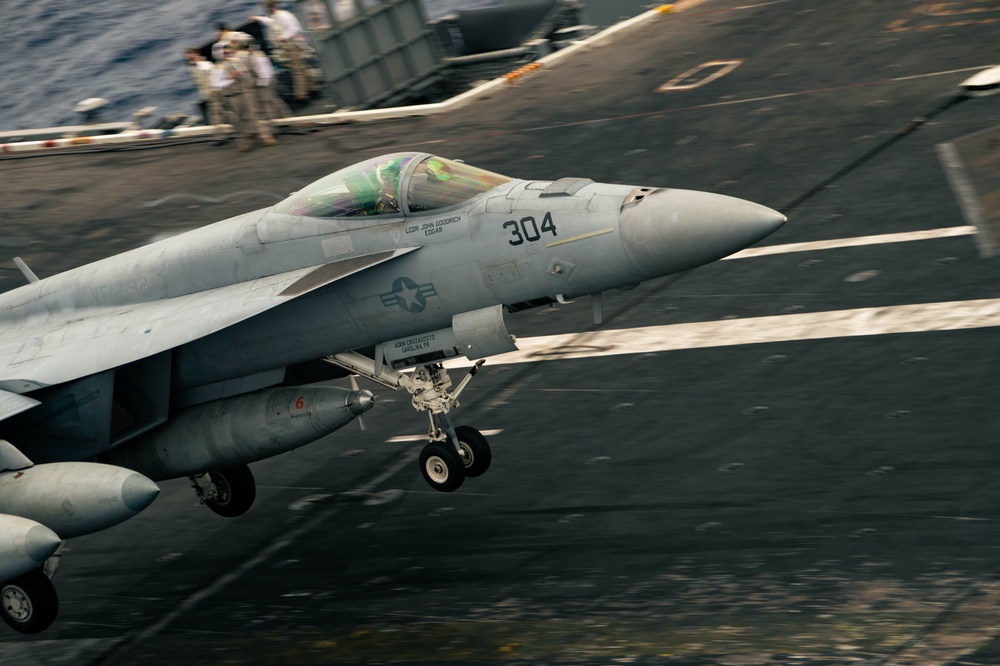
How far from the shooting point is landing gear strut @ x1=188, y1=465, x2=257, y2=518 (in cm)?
1497

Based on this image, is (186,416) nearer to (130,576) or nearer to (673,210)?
(130,576)

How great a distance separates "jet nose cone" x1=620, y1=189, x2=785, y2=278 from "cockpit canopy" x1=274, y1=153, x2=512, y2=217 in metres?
1.78

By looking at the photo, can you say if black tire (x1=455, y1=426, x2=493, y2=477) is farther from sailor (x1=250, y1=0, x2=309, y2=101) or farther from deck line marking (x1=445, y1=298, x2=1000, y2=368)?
sailor (x1=250, y1=0, x2=309, y2=101)

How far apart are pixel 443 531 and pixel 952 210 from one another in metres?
9.10

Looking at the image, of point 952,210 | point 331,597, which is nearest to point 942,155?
point 952,210

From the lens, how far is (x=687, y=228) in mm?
11195

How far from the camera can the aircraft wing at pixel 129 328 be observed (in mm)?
12648

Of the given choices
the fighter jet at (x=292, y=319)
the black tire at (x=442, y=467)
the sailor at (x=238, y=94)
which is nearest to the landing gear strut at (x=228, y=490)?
the fighter jet at (x=292, y=319)

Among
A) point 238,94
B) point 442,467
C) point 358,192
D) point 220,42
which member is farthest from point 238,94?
point 442,467

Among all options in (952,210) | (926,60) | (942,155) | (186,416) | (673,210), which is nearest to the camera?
(673,210)

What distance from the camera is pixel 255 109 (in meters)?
26.8

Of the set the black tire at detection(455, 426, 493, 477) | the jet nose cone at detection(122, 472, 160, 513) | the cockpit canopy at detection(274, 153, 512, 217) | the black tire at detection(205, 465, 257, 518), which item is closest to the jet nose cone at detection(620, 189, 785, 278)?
the cockpit canopy at detection(274, 153, 512, 217)

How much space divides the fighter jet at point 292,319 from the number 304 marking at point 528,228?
2 cm

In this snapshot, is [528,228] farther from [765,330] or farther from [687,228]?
[765,330]
